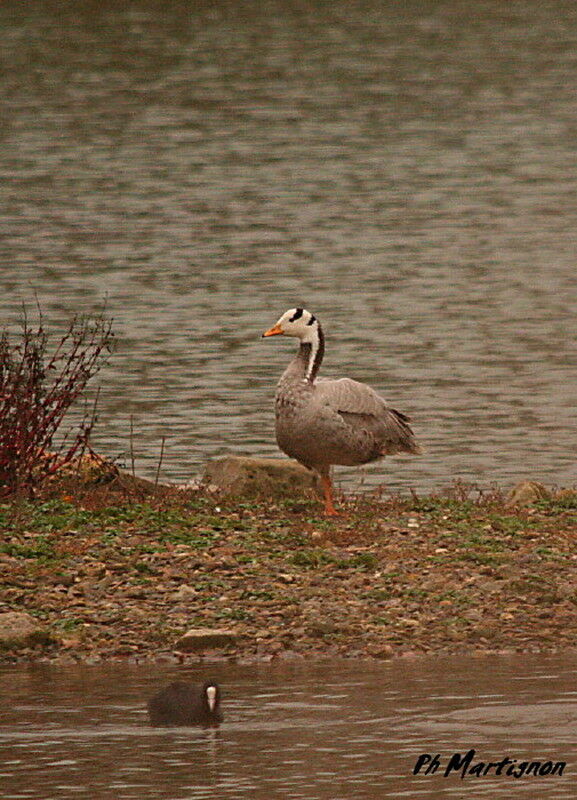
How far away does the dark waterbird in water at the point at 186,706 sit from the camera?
12.9 metres

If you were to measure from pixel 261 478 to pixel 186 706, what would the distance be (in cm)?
699

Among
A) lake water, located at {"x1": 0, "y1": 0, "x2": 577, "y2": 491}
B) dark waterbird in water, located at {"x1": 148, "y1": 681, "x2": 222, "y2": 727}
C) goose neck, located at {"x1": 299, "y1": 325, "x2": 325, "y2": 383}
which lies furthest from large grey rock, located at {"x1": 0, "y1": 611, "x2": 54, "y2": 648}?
lake water, located at {"x1": 0, "y1": 0, "x2": 577, "y2": 491}

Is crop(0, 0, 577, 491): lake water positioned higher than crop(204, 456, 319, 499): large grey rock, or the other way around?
crop(204, 456, 319, 499): large grey rock

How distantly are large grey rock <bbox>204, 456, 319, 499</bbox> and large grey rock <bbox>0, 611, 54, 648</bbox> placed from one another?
14.5ft

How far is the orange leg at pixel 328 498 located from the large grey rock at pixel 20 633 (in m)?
3.73

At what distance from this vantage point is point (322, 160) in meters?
54.4

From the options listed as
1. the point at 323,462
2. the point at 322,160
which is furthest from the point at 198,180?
the point at 323,462

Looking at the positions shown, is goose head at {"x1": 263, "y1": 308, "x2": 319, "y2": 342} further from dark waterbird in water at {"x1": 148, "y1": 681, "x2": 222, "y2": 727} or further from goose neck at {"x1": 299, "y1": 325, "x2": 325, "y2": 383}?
dark waterbird in water at {"x1": 148, "y1": 681, "x2": 222, "y2": 727}

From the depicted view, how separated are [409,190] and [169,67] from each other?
2724cm

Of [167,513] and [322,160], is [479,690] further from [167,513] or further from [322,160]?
[322,160]

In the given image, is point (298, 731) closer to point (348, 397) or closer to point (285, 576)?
point (285, 576)

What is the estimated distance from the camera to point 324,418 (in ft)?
61.1

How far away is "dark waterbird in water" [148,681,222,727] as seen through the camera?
12.9 meters

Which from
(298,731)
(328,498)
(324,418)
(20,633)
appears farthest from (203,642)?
(324,418)
